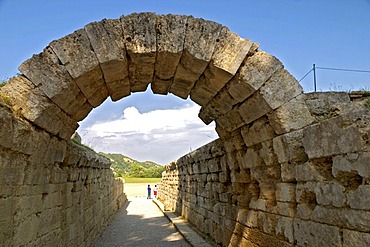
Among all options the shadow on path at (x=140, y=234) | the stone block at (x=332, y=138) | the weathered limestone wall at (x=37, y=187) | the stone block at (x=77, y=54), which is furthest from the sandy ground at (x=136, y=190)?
the stone block at (x=332, y=138)

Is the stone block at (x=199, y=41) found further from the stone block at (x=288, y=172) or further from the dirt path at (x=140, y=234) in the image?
the dirt path at (x=140, y=234)

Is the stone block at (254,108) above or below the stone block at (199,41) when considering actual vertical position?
below

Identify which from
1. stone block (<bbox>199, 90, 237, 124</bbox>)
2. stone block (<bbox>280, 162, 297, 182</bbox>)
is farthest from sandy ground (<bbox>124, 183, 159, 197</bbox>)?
stone block (<bbox>280, 162, 297, 182</bbox>)

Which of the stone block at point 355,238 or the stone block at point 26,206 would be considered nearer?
the stone block at point 355,238

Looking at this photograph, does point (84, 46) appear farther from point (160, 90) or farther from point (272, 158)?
point (272, 158)

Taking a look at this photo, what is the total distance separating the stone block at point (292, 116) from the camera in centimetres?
475

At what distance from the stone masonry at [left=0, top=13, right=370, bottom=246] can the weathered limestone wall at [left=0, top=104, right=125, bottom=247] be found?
0.06 ft

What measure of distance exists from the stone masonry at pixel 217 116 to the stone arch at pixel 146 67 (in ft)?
0.04

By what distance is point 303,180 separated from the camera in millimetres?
4453

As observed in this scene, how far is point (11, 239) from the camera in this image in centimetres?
419

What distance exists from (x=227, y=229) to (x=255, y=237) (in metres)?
1.65

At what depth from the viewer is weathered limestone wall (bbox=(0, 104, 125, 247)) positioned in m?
4.04

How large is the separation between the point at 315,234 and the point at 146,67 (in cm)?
312

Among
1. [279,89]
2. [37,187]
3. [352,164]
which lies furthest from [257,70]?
[37,187]
